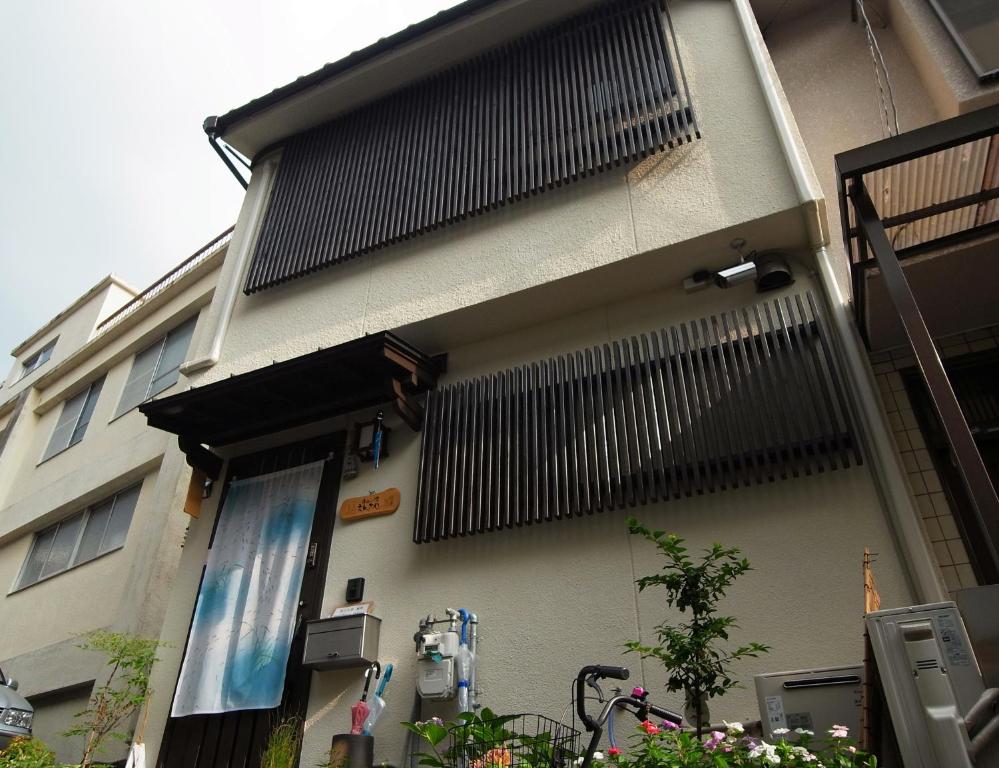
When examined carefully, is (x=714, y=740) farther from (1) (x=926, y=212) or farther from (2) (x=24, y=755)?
(2) (x=24, y=755)

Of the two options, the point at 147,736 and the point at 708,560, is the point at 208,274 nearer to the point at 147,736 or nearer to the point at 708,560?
the point at 147,736

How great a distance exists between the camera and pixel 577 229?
19.5 feet

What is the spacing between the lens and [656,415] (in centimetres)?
495

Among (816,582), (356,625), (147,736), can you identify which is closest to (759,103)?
(816,582)

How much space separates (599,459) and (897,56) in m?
4.97

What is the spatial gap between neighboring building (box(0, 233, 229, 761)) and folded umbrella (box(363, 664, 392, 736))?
10.4ft

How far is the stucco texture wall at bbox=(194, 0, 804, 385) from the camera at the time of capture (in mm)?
5496

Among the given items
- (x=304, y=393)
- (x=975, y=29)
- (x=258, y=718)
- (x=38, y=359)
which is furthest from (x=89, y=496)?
(x=975, y=29)

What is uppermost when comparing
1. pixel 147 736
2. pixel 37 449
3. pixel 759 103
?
pixel 37 449

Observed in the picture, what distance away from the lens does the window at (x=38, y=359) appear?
15988mm

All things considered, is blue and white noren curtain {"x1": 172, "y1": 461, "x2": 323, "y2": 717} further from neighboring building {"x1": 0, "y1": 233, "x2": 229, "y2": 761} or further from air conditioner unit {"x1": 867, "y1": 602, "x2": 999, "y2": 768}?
air conditioner unit {"x1": 867, "y1": 602, "x2": 999, "y2": 768}

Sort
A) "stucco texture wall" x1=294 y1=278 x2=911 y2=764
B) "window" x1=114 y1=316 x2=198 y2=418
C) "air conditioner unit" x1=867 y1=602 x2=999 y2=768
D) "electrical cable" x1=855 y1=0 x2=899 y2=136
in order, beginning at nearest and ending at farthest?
"air conditioner unit" x1=867 y1=602 x2=999 y2=768
"stucco texture wall" x1=294 y1=278 x2=911 y2=764
"electrical cable" x1=855 y1=0 x2=899 y2=136
"window" x1=114 y1=316 x2=198 y2=418

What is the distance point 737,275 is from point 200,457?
5.29m

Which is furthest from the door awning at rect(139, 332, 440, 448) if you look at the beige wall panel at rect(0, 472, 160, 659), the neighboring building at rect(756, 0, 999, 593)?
the neighboring building at rect(756, 0, 999, 593)
